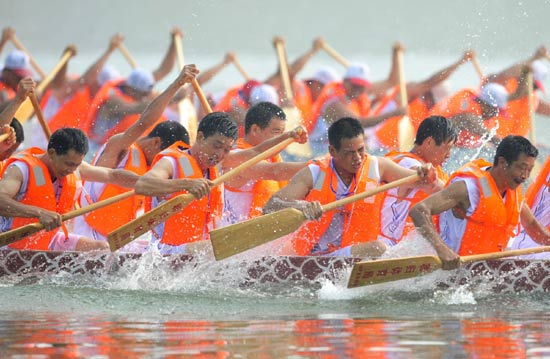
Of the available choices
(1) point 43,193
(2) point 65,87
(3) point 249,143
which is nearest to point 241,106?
(2) point 65,87

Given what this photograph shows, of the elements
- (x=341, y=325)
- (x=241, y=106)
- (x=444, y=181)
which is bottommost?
(x=341, y=325)

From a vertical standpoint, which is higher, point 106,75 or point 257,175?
point 106,75

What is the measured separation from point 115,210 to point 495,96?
5585 mm

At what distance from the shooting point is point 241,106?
14766mm

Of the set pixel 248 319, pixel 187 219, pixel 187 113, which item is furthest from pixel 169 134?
pixel 187 113

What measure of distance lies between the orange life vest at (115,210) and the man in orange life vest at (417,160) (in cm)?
151

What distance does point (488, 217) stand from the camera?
771cm

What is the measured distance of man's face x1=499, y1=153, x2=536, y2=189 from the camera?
7.58 metres

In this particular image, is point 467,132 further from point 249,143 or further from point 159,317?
point 159,317

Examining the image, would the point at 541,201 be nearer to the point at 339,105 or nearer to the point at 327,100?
the point at 339,105

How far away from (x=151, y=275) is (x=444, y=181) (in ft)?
5.72

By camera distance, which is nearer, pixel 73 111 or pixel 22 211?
pixel 22 211

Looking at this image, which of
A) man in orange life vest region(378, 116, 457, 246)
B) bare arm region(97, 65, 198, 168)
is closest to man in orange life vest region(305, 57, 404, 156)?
bare arm region(97, 65, 198, 168)

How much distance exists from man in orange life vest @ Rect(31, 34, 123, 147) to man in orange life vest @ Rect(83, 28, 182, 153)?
193 millimetres
